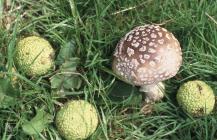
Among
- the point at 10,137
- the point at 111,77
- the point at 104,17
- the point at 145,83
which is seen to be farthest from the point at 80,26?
the point at 10,137

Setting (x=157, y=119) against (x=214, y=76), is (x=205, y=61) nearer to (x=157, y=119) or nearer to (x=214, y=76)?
(x=214, y=76)

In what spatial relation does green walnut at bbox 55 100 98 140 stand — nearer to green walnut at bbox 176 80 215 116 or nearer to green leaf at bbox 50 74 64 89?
green leaf at bbox 50 74 64 89

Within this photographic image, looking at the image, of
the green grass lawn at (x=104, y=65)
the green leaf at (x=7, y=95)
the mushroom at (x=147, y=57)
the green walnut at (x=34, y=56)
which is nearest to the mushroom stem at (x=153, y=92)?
the green grass lawn at (x=104, y=65)

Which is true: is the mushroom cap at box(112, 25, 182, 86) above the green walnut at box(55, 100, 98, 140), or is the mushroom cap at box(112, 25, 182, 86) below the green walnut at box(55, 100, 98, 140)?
above

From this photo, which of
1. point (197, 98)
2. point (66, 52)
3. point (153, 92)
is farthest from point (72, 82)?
point (197, 98)

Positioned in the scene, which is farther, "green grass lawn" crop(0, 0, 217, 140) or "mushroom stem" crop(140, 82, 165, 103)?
"mushroom stem" crop(140, 82, 165, 103)

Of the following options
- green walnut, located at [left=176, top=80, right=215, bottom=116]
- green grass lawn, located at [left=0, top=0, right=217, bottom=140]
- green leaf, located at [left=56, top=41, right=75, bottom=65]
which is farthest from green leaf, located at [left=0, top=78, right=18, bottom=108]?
green walnut, located at [left=176, top=80, right=215, bottom=116]
